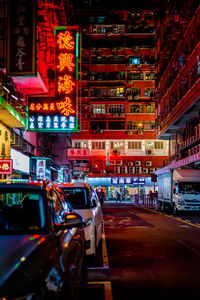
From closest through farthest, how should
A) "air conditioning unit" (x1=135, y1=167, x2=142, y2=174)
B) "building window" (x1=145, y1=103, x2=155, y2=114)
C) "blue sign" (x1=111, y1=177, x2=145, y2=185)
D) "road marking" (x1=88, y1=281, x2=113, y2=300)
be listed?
"road marking" (x1=88, y1=281, x2=113, y2=300) < "blue sign" (x1=111, y1=177, x2=145, y2=185) < "air conditioning unit" (x1=135, y1=167, x2=142, y2=174) < "building window" (x1=145, y1=103, x2=155, y2=114)

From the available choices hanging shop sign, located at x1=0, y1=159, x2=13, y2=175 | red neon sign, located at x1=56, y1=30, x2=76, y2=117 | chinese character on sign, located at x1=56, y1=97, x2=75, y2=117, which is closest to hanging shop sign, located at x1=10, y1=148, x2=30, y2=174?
chinese character on sign, located at x1=56, y1=97, x2=75, y2=117

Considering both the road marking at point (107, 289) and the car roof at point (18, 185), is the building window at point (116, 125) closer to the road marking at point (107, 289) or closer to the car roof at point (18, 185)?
the road marking at point (107, 289)

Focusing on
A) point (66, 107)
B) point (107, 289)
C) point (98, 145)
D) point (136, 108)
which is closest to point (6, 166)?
point (66, 107)

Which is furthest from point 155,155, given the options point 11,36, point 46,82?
point 11,36

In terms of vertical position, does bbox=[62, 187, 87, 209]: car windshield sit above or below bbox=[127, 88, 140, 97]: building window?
below

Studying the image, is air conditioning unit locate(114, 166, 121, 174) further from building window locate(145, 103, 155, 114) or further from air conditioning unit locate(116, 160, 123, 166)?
building window locate(145, 103, 155, 114)

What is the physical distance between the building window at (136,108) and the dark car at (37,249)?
6122 centimetres

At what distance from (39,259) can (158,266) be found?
585cm

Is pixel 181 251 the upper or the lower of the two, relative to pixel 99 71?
lower

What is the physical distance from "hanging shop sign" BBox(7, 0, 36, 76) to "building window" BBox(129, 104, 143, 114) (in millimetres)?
49372

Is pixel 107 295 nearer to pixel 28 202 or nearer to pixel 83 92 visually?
pixel 28 202

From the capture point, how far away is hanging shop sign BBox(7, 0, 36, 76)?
17.3 metres

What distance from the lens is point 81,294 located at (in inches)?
232

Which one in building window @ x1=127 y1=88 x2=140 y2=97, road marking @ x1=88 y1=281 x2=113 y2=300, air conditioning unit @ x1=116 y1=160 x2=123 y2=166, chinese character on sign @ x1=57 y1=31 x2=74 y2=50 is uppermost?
building window @ x1=127 y1=88 x2=140 y2=97
